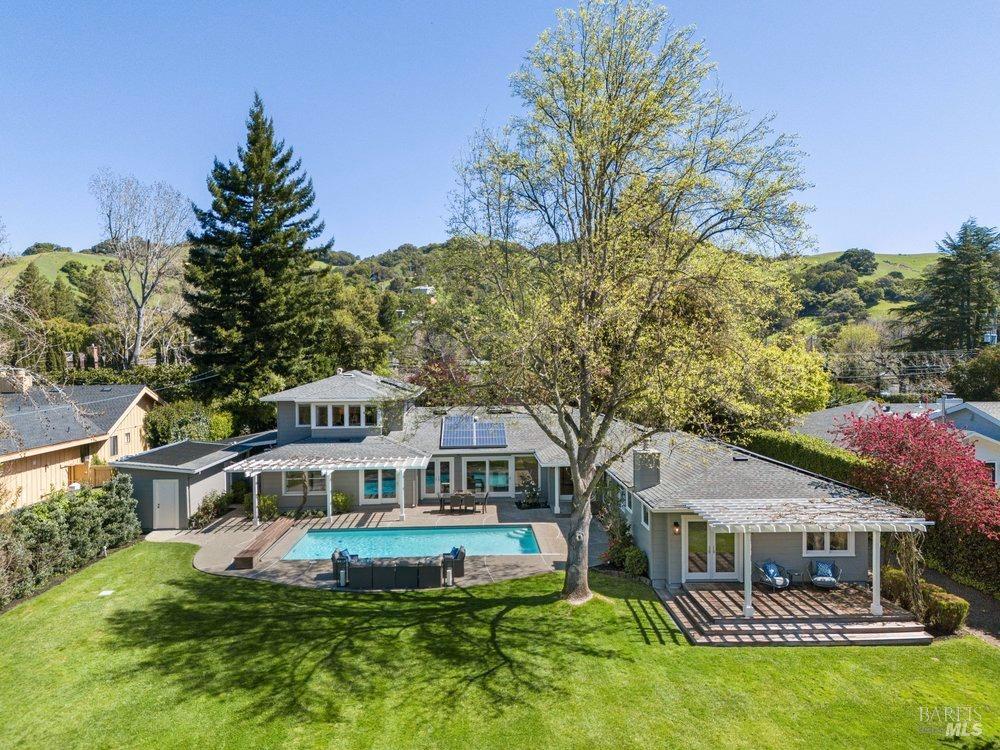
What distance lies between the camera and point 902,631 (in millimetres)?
12133

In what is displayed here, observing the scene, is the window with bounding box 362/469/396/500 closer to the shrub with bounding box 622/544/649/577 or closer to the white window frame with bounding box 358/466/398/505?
the white window frame with bounding box 358/466/398/505

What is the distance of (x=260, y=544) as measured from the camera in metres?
18.1

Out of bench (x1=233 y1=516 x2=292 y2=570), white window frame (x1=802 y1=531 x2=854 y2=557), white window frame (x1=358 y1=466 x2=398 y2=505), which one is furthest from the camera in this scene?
white window frame (x1=358 y1=466 x2=398 y2=505)

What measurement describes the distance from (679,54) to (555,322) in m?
7.51

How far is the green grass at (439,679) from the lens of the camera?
29.7ft

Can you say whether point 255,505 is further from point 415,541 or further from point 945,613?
point 945,613

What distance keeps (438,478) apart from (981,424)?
24.4 meters

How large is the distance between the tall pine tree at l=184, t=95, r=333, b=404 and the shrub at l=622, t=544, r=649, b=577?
2912 cm

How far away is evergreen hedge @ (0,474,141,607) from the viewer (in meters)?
14.2

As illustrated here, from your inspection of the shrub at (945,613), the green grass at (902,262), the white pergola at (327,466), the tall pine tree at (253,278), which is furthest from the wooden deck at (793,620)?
the green grass at (902,262)

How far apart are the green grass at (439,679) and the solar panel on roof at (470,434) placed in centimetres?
1075

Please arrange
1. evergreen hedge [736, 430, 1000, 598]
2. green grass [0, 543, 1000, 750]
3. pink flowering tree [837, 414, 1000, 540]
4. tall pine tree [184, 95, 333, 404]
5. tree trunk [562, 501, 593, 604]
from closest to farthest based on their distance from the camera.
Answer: green grass [0, 543, 1000, 750] < pink flowering tree [837, 414, 1000, 540] < evergreen hedge [736, 430, 1000, 598] < tree trunk [562, 501, 593, 604] < tall pine tree [184, 95, 333, 404]

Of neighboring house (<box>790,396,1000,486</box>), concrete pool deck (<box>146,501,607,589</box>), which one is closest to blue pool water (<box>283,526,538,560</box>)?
concrete pool deck (<box>146,501,607,589</box>)

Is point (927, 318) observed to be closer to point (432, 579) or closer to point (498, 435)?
point (498, 435)
